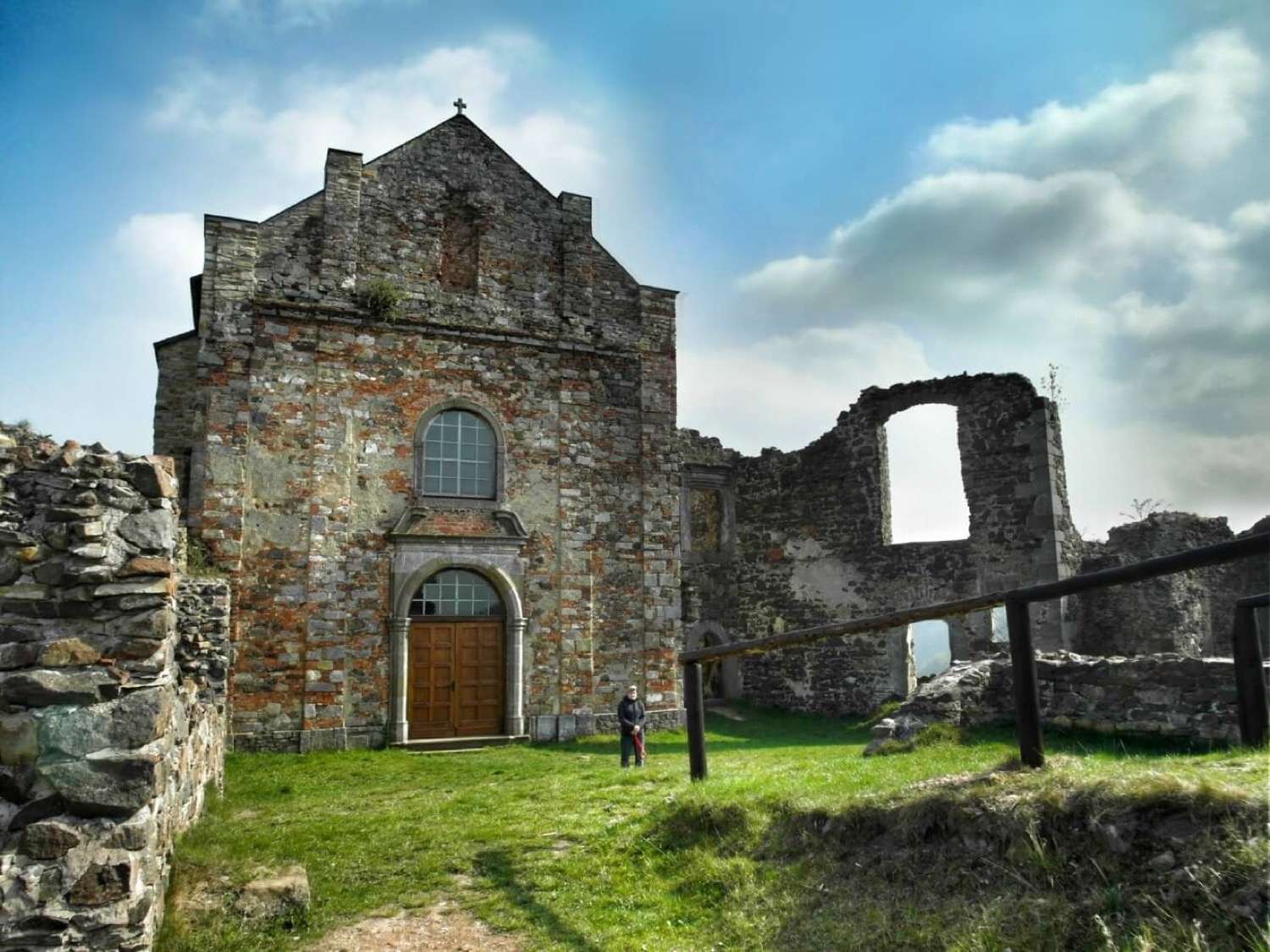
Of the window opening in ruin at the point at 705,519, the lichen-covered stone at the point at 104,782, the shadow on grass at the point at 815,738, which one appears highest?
the window opening in ruin at the point at 705,519

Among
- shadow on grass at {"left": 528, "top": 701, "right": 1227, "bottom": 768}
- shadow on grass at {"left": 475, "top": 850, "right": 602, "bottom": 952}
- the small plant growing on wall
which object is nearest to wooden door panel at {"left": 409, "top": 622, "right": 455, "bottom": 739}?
shadow on grass at {"left": 528, "top": 701, "right": 1227, "bottom": 768}

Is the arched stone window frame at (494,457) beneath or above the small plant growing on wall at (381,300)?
beneath

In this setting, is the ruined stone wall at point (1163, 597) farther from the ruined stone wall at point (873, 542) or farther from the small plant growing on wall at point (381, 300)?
the small plant growing on wall at point (381, 300)

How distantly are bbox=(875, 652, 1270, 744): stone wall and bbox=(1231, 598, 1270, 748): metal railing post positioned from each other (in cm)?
300

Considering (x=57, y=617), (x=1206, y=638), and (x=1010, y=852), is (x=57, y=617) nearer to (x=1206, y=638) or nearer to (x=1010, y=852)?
(x=1010, y=852)

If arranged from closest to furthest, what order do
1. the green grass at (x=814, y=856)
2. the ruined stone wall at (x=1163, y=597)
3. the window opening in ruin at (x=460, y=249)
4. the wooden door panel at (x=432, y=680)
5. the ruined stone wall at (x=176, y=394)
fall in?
1. the green grass at (x=814, y=856)
2. the wooden door panel at (x=432, y=680)
3. the ruined stone wall at (x=176, y=394)
4. the window opening in ruin at (x=460, y=249)
5. the ruined stone wall at (x=1163, y=597)

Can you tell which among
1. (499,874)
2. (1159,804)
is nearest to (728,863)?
(499,874)

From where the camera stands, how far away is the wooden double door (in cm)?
1491

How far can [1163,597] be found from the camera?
17469 mm

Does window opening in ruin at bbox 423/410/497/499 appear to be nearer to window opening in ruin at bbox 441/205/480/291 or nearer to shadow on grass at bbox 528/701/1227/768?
window opening in ruin at bbox 441/205/480/291

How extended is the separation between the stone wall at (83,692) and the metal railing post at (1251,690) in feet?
18.3

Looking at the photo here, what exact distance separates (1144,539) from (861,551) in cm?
585

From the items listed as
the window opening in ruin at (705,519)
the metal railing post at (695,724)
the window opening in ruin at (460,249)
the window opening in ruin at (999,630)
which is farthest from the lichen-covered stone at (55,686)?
the window opening in ruin at (705,519)

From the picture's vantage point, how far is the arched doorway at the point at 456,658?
14953mm
